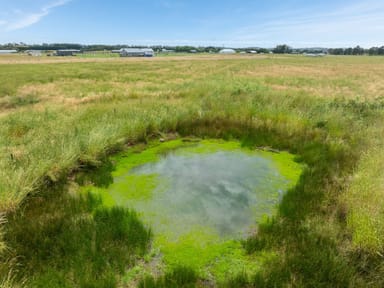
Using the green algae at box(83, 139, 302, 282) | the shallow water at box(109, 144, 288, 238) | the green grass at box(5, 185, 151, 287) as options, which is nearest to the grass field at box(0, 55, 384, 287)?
the green grass at box(5, 185, 151, 287)

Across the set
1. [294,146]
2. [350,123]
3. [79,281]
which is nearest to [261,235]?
[79,281]

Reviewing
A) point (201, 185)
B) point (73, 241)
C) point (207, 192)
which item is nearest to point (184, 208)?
point (207, 192)

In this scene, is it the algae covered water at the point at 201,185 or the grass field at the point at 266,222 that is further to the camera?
the algae covered water at the point at 201,185

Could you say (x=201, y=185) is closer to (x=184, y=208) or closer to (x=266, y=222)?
(x=184, y=208)

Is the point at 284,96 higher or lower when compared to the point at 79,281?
higher

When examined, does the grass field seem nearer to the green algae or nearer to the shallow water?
the green algae

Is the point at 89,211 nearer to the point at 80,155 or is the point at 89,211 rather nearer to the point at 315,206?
the point at 80,155

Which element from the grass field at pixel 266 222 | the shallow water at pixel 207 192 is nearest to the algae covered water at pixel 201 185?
the shallow water at pixel 207 192

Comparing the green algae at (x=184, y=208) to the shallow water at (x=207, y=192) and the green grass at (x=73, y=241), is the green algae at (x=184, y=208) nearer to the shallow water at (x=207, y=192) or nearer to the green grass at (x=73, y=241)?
the shallow water at (x=207, y=192)
